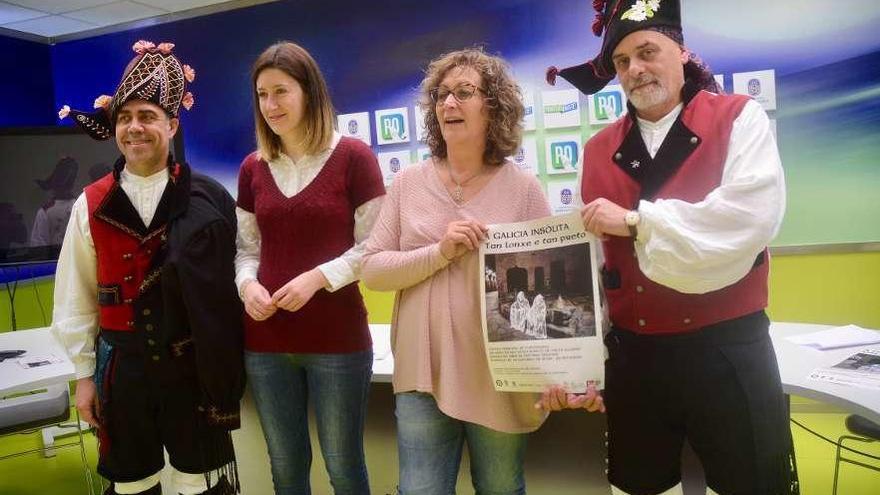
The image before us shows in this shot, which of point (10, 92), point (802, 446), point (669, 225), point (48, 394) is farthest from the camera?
point (10, 92)

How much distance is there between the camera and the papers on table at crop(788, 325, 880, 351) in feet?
8.00

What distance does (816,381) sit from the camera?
80.0 inches

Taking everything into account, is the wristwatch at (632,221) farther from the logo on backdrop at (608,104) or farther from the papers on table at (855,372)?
the logo on backdrop at (608,104)

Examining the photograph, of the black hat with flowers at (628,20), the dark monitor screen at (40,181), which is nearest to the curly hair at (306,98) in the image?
the black hat with flowers at (628,20)

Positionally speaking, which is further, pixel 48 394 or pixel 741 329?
pixel 48 394

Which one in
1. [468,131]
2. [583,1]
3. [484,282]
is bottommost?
[484,282]

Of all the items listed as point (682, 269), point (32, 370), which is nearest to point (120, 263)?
point (32, 370)

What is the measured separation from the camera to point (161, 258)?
2.00 metres

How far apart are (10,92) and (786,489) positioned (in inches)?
261

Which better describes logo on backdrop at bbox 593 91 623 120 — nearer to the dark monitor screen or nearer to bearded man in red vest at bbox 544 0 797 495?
bearded man in red vest at bbox 544 0 797 495

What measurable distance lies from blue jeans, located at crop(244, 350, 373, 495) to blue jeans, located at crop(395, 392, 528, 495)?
0.98ft

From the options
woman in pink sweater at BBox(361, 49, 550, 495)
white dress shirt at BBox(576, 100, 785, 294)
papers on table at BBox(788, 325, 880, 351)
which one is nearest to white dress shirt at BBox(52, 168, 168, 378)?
Result: woman in pink sweater at BBox(361, 49, 550, 495)

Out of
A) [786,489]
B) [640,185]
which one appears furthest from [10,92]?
[786,489]

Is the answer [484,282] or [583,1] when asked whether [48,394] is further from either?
Answer: [583,1]
